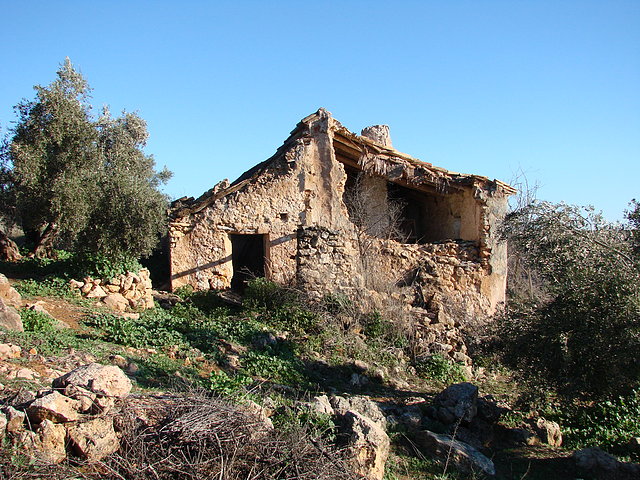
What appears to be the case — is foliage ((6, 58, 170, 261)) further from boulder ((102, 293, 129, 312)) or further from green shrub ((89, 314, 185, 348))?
green shrub ((89, 314, 185, 348))

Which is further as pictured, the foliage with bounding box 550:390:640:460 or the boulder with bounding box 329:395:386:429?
the foliage with bounding box 550:390:640:460

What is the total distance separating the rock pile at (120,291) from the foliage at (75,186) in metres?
0.57

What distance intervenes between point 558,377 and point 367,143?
8.63m

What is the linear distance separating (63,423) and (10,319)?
4481mm

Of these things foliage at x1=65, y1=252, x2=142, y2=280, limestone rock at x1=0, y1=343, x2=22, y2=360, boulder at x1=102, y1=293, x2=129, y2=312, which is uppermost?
foliage at x1=65, y1=252, x2=142, y2=280

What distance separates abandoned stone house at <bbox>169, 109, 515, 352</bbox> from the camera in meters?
13.8

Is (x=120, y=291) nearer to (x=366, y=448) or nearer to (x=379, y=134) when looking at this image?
(x=366, y=448)

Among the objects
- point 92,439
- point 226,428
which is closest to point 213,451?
point 226,428

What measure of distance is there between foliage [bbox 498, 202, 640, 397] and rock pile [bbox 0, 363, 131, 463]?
6.16 m

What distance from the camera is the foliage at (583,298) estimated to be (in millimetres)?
7438

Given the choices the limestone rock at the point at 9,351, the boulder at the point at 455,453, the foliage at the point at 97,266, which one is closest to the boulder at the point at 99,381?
the limestone rock at the point at 9,351

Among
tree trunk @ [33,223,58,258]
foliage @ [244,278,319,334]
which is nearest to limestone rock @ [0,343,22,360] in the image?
foliage @ [244,278,319,334]

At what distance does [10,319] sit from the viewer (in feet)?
28.2

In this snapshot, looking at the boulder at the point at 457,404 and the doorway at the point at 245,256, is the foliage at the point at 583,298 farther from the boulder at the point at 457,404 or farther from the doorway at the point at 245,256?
the doorway at the point at 245,256
